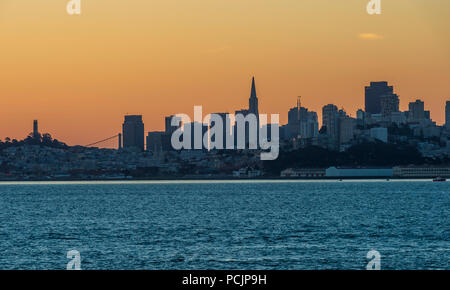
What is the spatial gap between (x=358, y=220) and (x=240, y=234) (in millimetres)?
15502

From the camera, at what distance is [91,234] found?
44469 millimetres

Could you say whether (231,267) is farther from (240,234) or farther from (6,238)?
(6,238)
